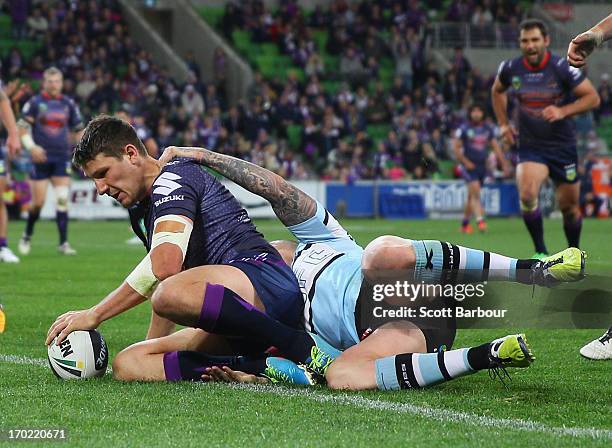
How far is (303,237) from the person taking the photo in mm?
5664

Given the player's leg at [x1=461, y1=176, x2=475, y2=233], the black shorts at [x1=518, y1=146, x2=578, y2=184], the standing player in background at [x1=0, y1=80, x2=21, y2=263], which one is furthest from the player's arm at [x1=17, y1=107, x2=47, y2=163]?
the player's leg at [x1=461, y1=176, x2=475, y2=233]

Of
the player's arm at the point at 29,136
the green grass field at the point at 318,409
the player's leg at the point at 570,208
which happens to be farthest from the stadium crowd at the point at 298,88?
the green grass field at the point at 318,409

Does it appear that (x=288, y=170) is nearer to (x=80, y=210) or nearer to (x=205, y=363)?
(x=80, y=210)

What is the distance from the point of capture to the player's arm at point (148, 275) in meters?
5.02

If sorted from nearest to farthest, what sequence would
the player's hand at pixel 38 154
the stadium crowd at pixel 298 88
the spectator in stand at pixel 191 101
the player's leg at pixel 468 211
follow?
the player's hand at pixel 38 154
the player's leg at pixel 468 211
the stadium crowd at pixel 298 88
the spectator in stand at pixel 191 101

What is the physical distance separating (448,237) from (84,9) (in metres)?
14.9

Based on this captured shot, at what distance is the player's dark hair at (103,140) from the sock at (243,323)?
767mm

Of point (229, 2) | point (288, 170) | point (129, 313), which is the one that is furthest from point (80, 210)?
point (129, 313)

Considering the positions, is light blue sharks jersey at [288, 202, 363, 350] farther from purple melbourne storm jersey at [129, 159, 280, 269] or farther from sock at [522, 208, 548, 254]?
sock at [522, 208, 548, 254]

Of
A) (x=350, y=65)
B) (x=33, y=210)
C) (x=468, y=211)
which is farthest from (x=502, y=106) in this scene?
(x=350, y=65)

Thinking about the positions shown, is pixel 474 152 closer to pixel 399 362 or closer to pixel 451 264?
pixel 451 264

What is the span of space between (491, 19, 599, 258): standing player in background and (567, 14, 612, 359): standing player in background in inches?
199

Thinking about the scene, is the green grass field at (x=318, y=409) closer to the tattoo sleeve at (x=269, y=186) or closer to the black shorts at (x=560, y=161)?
the tattoo sleeve at (x=269, y=186)

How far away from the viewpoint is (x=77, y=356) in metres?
5.32
